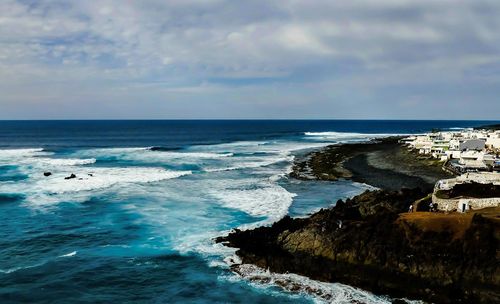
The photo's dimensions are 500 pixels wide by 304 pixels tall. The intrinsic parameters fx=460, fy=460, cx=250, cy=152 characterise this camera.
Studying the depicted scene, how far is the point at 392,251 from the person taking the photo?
71.0ft

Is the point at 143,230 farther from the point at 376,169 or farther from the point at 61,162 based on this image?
the point at 61,162

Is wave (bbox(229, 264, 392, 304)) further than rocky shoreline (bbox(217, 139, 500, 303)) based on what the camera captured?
No

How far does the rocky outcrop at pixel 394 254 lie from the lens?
19625mm

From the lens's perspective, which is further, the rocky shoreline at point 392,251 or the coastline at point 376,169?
the coastline at point 376,169

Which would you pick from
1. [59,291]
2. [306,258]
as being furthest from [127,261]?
[306,258]

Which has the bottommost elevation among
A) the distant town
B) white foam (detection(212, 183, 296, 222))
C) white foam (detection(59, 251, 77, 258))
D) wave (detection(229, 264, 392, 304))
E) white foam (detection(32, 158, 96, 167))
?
wave (detection(229, 264, 392, 304))

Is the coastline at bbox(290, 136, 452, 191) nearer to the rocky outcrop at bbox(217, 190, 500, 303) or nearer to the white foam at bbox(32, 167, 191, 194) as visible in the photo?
the white foam at bbox(32, 167, 191, 194)

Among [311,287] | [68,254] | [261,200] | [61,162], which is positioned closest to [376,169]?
[261,200]

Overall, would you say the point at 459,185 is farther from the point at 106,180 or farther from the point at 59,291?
the point at 106,180

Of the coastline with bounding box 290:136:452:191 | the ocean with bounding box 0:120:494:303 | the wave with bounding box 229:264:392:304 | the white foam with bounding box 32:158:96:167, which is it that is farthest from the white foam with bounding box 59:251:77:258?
the white foam with bounding box 32:158:96:167

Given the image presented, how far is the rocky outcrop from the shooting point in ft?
64.4

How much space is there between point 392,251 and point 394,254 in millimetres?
177

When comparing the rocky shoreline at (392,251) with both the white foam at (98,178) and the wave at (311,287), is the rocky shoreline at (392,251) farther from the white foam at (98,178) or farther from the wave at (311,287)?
the white foam at (98,178)

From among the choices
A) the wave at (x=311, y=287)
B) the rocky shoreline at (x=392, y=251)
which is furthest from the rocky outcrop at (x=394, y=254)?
the wave at (x=311, y=287)
